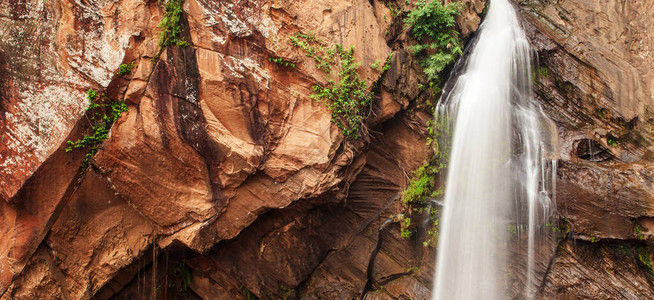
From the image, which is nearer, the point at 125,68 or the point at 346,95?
the point at 125,68

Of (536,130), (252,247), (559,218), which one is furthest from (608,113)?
(252,247)

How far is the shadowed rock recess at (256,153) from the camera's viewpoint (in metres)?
6.07

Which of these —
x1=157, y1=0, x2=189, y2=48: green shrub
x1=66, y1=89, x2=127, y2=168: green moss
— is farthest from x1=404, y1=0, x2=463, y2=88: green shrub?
x1=66, y1=89, x2=127, y2=168: green moss

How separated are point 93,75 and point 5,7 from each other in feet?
5.84

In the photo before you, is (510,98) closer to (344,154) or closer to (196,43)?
(344,154)

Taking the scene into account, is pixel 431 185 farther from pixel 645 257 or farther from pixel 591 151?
pixel 645 257

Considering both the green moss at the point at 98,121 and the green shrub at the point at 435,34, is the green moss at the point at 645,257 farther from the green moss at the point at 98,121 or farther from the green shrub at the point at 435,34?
the green moss at the point at 98,121

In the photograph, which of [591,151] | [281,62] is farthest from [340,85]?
[591,151]

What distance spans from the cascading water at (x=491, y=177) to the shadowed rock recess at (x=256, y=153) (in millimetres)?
363

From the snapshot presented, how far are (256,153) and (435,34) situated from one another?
4474mm

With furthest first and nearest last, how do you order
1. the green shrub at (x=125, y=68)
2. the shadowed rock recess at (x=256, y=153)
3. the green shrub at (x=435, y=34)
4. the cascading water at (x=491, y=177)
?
1. the green shrub at (x=435, y=34)
2. the cascading water at (x=491, y=177)
3. the green shrub at (x=125, y=68)
4. the shadowed rock recess at (x=256, y=153)

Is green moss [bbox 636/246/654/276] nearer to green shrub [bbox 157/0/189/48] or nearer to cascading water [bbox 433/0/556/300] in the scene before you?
cascading water [bbox 433/0/556/300]

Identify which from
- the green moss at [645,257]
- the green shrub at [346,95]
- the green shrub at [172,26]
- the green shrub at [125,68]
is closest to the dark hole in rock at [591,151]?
the green moss at [645,257]

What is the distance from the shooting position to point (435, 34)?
24.6 feet
